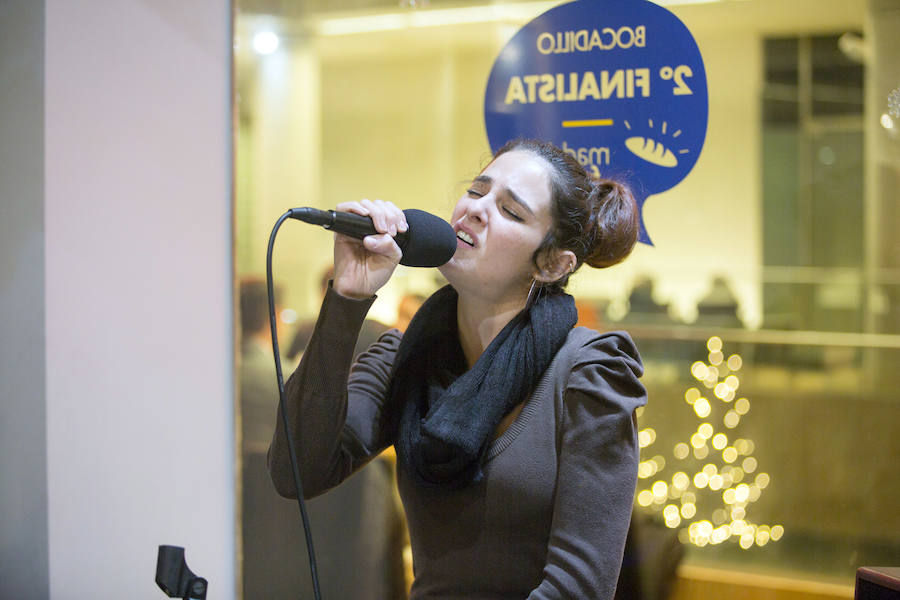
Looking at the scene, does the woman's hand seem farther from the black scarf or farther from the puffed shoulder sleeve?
the puffed shoulder sleeve

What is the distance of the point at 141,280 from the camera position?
1905 millimetres

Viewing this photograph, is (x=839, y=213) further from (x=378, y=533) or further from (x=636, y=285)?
(x=378, y=533)

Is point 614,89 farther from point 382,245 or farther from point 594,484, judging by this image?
point 594,484

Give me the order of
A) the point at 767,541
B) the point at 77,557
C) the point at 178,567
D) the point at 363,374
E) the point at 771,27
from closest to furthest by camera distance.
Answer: the point at 178,567 < the point at 363,374 < the point at 771,27 < the point at 767,541 < the point at 77,557

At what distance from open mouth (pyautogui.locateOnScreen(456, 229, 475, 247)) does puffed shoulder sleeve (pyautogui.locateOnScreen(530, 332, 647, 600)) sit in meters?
0.25

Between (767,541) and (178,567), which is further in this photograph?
(767,541)

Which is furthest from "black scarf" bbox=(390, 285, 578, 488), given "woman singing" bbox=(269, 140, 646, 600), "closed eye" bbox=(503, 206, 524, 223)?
"closed eye" bbox=(503, 206, 524, 223)

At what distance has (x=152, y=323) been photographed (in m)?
1.91

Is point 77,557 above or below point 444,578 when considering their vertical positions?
below

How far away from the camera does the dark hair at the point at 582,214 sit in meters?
1.23

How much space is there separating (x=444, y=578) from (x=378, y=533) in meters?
0.66

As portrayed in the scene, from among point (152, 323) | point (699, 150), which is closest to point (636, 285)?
point (699, 150)

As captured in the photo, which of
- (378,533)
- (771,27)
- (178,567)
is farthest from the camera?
(378,533)

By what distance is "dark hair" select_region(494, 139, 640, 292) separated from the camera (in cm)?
123
